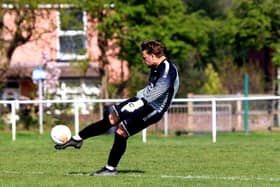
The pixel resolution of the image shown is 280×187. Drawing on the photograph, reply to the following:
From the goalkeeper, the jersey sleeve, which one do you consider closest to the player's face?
the goalkeeper

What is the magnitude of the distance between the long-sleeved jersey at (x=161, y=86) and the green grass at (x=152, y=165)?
3.46 ft

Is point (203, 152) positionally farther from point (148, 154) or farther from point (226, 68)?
point (226, 68)

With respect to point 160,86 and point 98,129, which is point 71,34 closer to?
point 98,129

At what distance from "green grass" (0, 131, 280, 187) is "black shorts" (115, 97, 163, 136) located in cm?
67

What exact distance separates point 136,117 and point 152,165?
6.63ft

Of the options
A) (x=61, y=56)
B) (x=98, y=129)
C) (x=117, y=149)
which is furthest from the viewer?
(x=61, y=56)

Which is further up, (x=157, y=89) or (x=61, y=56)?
(x=157, y=89)

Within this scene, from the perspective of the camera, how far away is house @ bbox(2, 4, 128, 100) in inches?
1490

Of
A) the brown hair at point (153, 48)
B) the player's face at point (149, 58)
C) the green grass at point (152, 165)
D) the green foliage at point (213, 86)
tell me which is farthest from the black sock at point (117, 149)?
the green foliage at point (213, 86)

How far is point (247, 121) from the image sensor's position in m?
31.2

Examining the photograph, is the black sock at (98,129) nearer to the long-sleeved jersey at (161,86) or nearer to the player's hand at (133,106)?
the player's hand at (133,106)

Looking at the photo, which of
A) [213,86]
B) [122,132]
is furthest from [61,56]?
[122,132]

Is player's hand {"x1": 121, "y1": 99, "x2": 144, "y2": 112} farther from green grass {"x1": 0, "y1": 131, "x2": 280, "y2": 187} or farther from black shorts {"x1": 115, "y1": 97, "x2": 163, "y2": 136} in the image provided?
green grass {"x1": 0, "y1": 131, "x2": 280, "y2": 187}

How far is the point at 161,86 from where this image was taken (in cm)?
1362
